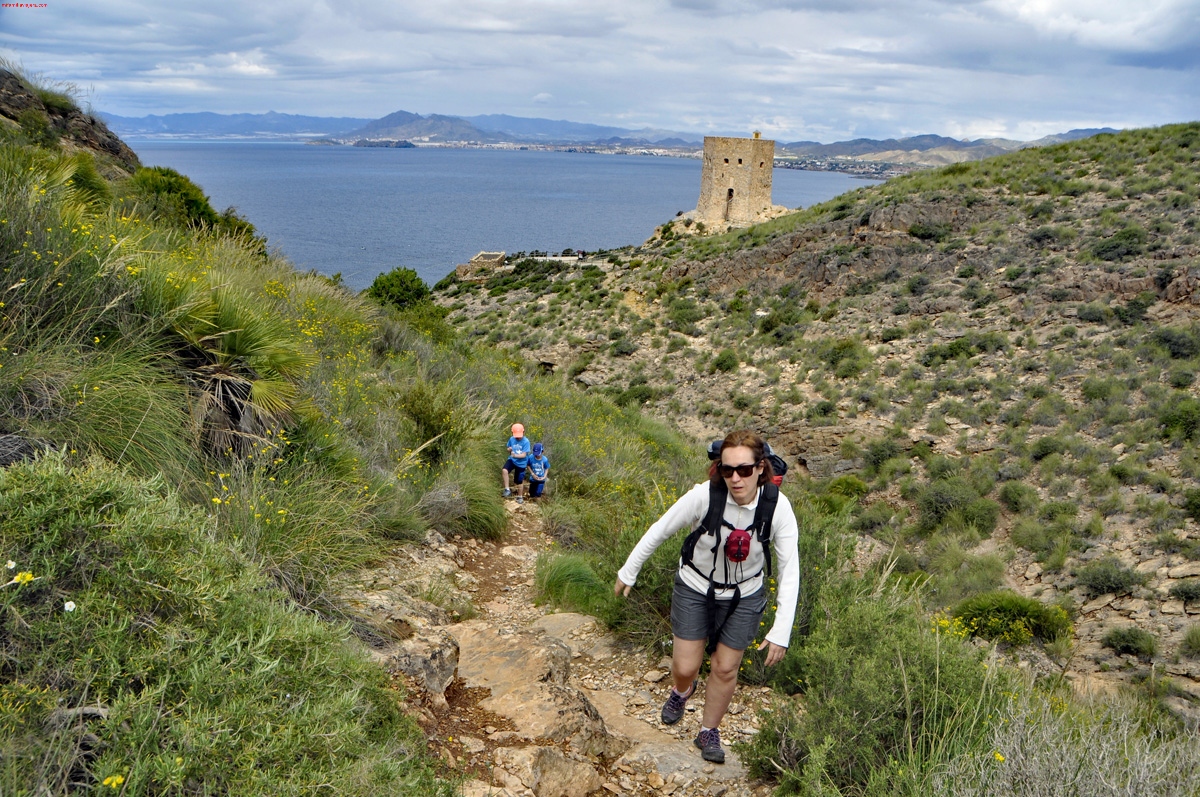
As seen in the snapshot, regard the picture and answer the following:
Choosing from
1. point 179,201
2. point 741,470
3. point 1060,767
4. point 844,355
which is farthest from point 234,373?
point 844,355

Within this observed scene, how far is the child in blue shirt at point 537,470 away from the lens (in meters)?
7.87

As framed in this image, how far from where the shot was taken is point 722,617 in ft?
11.3

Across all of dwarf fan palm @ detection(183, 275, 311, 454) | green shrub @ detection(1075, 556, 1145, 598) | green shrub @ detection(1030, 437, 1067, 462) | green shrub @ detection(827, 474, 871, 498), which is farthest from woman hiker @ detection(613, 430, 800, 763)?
green shrub @ detection(1030, 437, 1067, 462)

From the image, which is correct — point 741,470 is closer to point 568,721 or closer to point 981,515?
point 568,721

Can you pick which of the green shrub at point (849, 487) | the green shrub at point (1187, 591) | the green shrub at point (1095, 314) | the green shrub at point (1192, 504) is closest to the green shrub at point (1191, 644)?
the green shrub at point (1187, 591)

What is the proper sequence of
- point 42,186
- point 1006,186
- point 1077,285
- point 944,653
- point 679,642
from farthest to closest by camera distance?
1. point 1006,186
2. point 1077,285
3. point 42,186
4. point 679,642
5. point 944,653

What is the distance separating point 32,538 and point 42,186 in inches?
142

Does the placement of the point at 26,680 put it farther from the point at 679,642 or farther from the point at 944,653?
the point at 944,653

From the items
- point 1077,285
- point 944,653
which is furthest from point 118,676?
point 1077,285

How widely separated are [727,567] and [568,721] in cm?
108

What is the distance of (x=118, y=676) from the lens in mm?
1925

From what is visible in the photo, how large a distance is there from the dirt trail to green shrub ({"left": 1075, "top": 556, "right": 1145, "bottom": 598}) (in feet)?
27.4

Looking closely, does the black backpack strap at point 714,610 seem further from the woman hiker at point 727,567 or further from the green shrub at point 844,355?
the green shrub at point 844,355

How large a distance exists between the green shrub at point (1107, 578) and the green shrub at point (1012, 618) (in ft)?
3.80
